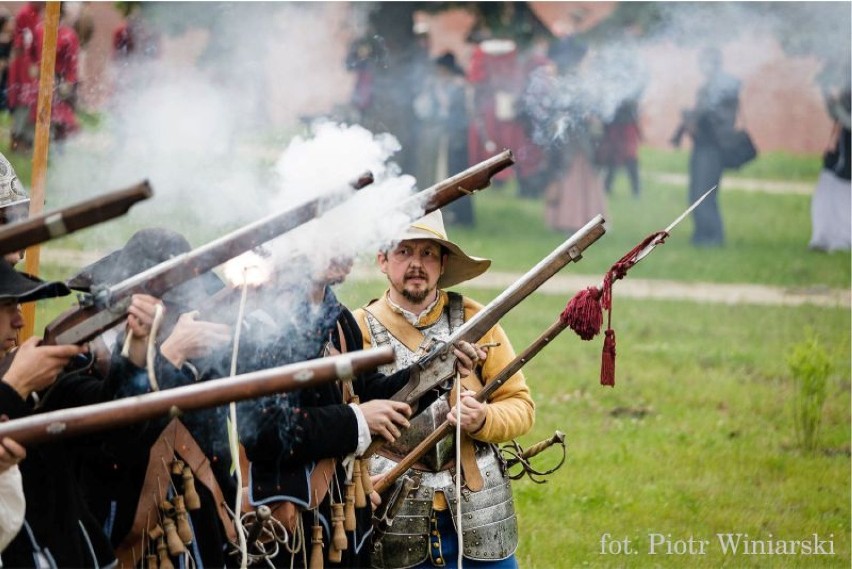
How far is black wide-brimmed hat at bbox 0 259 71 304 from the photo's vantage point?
11.7 ft

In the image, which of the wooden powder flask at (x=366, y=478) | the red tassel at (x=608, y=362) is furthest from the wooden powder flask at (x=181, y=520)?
the red tassel at (x=608, y=362)

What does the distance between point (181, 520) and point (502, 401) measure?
148cm

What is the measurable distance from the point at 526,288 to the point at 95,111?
5685mm

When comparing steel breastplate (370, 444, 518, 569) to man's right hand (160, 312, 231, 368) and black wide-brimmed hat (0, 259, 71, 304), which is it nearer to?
man's right hand (160, 312, 231, 368)

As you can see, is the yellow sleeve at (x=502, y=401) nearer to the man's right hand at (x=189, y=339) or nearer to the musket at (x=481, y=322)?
the musket at (x=481, y=322)

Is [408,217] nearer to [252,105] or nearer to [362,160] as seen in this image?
[362,160]

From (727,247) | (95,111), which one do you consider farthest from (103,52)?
(727,247)

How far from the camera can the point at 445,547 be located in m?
4.86

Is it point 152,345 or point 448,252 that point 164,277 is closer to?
point 152,345

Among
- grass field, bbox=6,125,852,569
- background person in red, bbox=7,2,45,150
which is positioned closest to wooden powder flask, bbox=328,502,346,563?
grass field, bbox=6,125,852,569

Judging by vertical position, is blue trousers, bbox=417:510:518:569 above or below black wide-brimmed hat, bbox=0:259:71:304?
below

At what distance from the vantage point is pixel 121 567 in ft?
13.6

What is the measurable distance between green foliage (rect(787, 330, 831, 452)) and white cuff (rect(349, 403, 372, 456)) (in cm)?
483

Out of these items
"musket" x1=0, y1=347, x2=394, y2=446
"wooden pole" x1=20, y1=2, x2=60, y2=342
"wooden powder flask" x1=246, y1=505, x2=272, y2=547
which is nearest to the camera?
"musket" x1=0, y1=347, x2=394, y2=446
